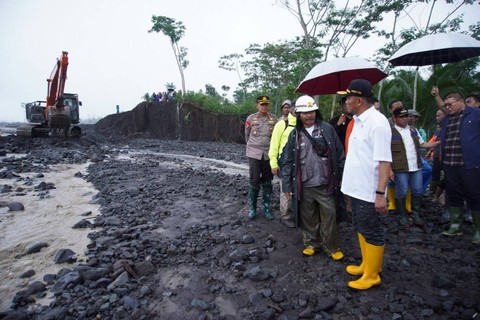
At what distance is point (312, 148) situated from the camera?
10.4 feet

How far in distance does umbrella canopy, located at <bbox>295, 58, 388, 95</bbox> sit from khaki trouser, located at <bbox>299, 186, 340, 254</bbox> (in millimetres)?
1718

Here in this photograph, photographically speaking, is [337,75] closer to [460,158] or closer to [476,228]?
[460,158]

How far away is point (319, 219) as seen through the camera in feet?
11.0

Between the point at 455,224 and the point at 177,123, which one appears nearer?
the point at 455,224

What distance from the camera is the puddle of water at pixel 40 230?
3.39m

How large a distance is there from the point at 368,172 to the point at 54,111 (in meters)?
16.2

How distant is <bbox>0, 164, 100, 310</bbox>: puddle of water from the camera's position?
339cm

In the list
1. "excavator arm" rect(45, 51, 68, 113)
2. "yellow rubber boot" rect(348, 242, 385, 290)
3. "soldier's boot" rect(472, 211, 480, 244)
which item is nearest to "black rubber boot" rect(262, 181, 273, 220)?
"yellow rubber boot" rect(348, 242, 385, 290)

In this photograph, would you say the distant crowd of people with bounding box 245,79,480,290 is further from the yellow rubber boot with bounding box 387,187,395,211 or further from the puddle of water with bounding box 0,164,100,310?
the puddle of water with bounding box 0,164,100,310

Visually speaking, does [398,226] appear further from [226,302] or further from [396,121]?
[226,302]

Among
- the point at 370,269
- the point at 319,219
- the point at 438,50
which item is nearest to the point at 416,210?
the point at 319,219

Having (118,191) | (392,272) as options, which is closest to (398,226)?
Answer: (392,272)

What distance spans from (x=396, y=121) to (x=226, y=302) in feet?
10.9

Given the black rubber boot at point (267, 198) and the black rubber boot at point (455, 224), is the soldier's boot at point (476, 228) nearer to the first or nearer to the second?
the black rubber boot at point (455, 224)
